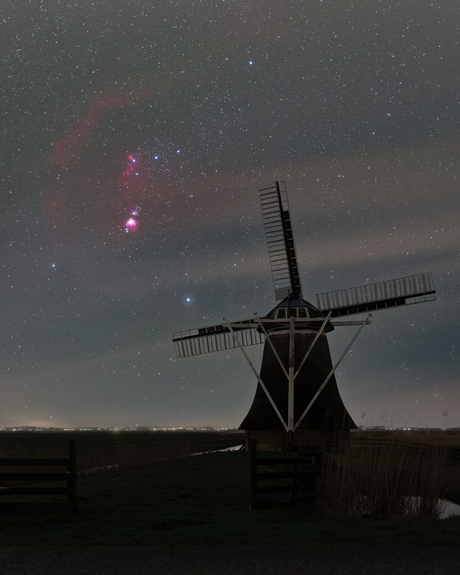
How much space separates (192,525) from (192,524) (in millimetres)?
162

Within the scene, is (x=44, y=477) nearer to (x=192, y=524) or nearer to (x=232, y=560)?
(x=192, y=524)

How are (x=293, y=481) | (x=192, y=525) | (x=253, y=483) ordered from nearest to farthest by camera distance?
(x=192, y=525)
(x=253, y=483)
(x=293, y=481)

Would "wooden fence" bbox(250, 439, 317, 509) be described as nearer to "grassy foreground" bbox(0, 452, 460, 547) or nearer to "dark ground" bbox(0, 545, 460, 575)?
"grassy foreground" bbox(0, 452, 460, 547)

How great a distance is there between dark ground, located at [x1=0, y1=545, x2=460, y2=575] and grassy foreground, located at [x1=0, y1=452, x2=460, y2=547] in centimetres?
64

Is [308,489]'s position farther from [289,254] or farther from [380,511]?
[289,254]

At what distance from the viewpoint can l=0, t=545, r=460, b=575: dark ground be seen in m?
8.22

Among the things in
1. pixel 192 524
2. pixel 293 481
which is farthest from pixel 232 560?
pixel 293 481

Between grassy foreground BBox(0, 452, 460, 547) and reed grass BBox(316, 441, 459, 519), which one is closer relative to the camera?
grassy foreground BBox(0, 452, 460, 547)

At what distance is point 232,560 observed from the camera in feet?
28.9

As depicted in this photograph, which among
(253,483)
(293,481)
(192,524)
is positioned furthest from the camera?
(293,481)

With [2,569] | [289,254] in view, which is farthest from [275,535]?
[289,254]

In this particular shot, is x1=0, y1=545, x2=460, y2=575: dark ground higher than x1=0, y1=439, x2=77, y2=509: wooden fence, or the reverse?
x1=0, y1=439, x2=77, y2=509: wooden fence

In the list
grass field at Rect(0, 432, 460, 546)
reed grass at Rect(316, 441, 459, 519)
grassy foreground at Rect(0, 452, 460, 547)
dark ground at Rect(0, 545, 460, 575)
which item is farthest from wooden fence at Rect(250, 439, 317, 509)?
dark ground at Rect(0, 545, 460, 575)

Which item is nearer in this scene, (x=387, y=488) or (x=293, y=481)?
(x=387, y=488)
